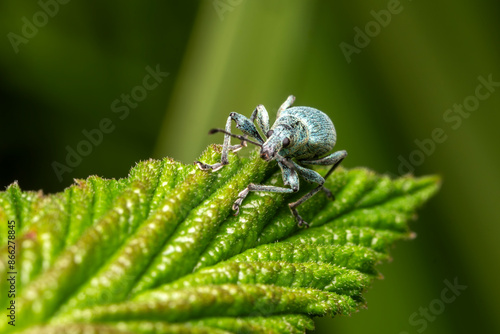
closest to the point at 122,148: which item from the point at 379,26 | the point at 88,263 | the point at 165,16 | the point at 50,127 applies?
the point at 50,127

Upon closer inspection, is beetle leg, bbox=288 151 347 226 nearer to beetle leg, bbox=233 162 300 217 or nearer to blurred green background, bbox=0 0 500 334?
beetle leg, bbox=233 162 300 217

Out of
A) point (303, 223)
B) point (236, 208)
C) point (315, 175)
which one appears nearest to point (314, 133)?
point (315, 175)

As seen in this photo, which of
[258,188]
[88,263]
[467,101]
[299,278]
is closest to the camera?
[88,263]

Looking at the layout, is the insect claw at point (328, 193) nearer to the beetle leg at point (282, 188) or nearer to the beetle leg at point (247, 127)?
the beetle leg at point (282, 188)

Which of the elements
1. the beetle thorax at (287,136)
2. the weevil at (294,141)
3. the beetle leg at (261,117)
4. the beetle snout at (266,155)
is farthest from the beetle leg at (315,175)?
the beetle leg at (261,117)

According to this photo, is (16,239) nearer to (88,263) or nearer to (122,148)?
(88,263)
